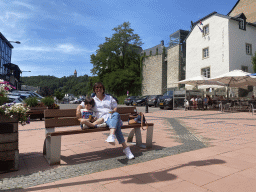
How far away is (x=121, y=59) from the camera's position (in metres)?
42.1

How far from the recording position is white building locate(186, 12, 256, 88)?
2330 cm

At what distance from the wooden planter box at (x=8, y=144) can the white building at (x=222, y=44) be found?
23.8 m

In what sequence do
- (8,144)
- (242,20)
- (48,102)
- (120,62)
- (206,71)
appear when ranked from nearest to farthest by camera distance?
(8,144) → (48,102) → (242,20) → (206,71) → (120,62)

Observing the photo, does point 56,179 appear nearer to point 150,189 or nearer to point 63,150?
point 150,189

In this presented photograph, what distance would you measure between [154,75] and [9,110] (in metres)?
35.6

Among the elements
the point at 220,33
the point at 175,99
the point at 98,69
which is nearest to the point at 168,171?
the point at 175,99

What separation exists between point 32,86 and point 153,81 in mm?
76983

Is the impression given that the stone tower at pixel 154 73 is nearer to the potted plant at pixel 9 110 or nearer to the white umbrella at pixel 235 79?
the white umbrella at pixel 235 79

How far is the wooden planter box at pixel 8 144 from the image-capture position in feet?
9.63

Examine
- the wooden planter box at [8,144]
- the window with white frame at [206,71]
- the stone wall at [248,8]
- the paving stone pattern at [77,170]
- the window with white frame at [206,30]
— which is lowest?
the paving stone pattern at [77,170]

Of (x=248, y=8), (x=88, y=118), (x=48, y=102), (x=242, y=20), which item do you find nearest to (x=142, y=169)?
(x=88, y=118)

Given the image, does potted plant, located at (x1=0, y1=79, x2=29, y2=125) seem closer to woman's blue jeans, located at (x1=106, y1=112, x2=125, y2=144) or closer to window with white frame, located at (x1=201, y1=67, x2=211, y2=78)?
woman's blue jeans, located at (x1=106, y1=112, x2=125, y2=144)

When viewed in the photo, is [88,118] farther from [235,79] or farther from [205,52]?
[205,52]

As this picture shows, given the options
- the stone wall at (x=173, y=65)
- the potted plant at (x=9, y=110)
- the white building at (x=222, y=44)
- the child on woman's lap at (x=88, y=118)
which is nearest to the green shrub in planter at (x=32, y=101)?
the child on woman's lap at (x=88, y=118)
